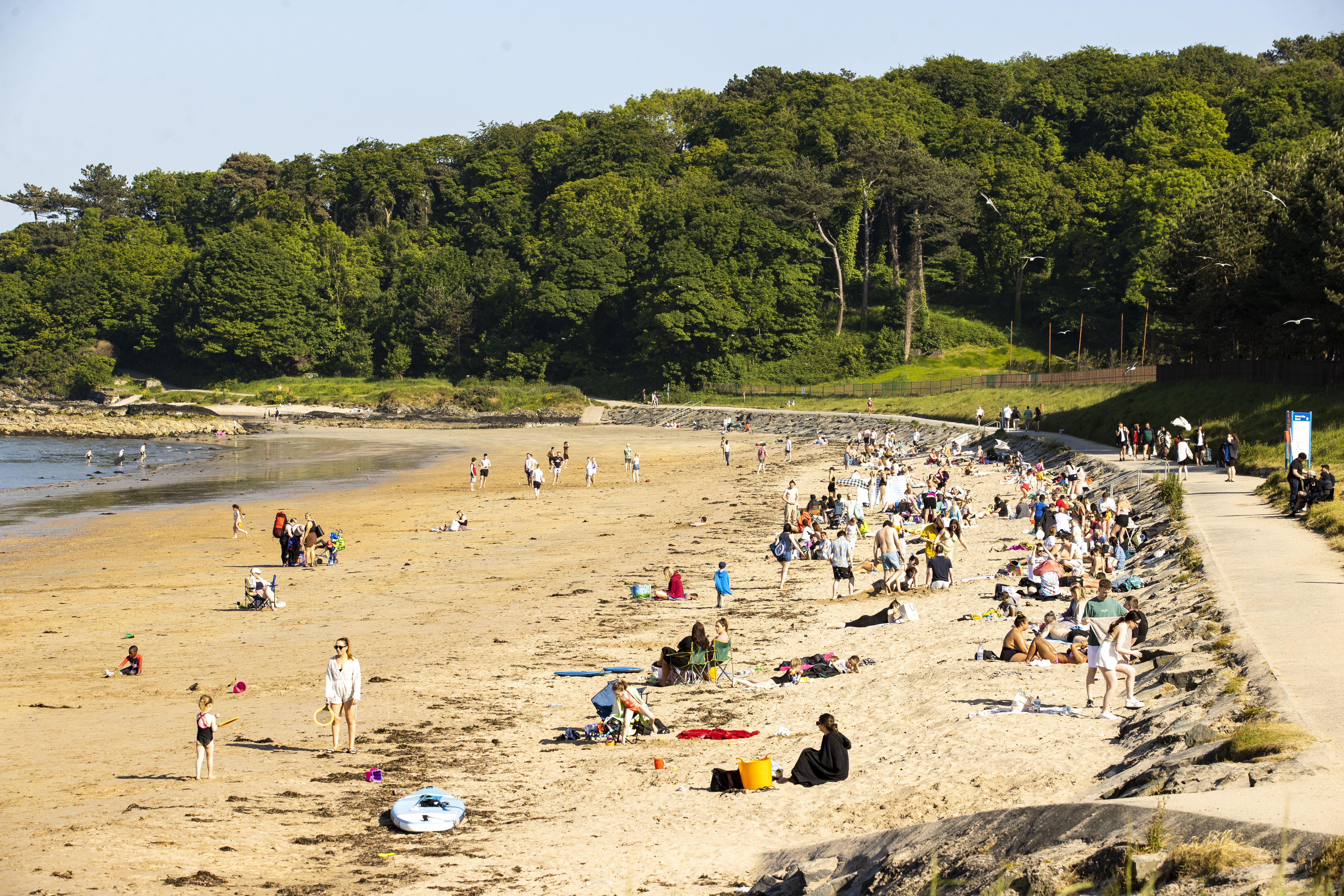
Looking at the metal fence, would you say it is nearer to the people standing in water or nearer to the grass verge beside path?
the grass verge beside path

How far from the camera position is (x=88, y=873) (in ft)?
27.9

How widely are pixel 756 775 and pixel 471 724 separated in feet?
13.4

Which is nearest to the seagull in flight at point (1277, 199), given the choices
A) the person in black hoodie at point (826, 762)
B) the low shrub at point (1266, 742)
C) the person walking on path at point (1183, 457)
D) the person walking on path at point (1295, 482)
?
the person walking on path at point (1183, 457)

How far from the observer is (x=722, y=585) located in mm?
18125

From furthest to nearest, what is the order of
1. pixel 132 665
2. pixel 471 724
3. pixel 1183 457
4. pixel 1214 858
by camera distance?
pixel 1183 457 → pixel 132 665 → pixel 471 724 → pixel 1214 858

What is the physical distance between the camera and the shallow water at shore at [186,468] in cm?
3534

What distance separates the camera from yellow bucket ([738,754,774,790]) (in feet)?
33.5

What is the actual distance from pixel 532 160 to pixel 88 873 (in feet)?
358

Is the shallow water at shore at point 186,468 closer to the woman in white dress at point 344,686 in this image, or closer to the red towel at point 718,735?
the woman in white dress at point 344,686

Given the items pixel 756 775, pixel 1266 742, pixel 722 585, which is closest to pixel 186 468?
pixel 722 585

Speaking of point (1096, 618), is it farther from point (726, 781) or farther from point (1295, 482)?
point (1295, 482)

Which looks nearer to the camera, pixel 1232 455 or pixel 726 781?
pixel 726 781

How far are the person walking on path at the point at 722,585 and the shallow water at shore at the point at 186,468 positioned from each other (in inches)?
659

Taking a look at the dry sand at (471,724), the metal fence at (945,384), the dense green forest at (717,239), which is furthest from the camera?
the dense green forest at (717,239)
